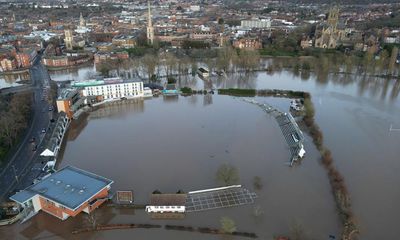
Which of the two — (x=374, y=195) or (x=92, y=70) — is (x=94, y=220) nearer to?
(x=374, y=195)

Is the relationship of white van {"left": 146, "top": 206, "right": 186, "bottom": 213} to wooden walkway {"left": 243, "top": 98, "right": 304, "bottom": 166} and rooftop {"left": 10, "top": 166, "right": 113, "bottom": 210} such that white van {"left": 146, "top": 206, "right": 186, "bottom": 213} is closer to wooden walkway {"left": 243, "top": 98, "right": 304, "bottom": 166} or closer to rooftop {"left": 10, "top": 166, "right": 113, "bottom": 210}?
rooftop {"left": 10, "top": 166, "right": 113, "bottom": 210}

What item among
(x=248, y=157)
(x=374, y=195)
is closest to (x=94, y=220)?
(x=248, y=157)

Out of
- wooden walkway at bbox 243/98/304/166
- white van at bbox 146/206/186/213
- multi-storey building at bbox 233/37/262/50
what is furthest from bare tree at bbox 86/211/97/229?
multi-storey building at bbox 233/37/262/50

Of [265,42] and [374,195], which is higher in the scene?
[265,42]

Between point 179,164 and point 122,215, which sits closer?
point 122,215

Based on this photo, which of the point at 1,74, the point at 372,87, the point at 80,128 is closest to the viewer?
the point at 80,128

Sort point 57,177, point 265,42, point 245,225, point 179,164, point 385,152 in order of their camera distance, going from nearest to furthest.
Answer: point 245,225, point 57,177, point 179,164, point 385,152, point 265,42

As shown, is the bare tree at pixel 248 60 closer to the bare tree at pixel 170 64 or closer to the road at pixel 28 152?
the bare tree at pixel 170 64
